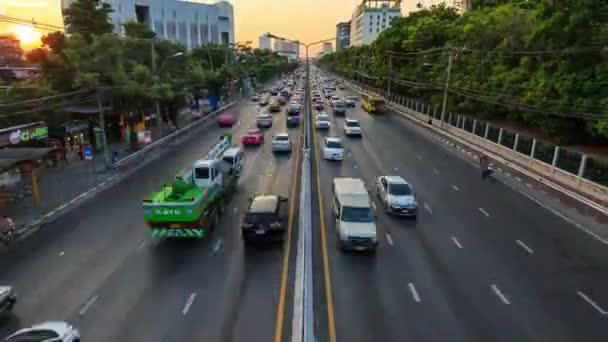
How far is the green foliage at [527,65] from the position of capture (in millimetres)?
29031

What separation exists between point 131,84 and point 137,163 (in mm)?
6598

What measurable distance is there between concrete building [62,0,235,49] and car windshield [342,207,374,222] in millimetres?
93332

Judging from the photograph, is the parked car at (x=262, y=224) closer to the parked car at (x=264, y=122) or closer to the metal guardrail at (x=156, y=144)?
the metal guardrail at (x=156, y=144)

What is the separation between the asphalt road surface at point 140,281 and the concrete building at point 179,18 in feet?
291

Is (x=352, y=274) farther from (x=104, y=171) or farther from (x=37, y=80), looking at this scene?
(x=37, y=80)

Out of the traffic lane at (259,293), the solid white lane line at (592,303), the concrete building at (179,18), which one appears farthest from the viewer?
the concrete building at (179,18)

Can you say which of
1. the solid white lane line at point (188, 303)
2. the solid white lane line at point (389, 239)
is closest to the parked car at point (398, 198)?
the solid white lane line at point (389, 239)

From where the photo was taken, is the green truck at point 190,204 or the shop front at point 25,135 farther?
the shop front at point 25,135

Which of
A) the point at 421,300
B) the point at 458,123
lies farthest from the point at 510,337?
the point at 458,123

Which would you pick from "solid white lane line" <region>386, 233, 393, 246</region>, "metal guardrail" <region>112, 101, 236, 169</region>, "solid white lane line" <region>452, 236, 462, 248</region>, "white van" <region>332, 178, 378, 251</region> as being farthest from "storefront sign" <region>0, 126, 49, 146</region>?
"solid white lane line" <region>452, 236, 462, 248</region>

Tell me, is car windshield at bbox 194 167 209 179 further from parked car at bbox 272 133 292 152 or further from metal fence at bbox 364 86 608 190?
metal fence at bbox 364 86 608 190

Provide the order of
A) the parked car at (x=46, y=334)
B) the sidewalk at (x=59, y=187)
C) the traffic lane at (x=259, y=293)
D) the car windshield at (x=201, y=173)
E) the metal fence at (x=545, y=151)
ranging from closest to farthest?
the parked car at (x=46, y=334)
the traffic lane at (x=259, y=293)
the car windshield at (x=201, y=173)
the sidewalk at (x=59, y=187)
the metal fence at (x=545, y=151)

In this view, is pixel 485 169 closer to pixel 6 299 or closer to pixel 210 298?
pixel 210 298

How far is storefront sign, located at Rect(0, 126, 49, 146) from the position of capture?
2623cm
